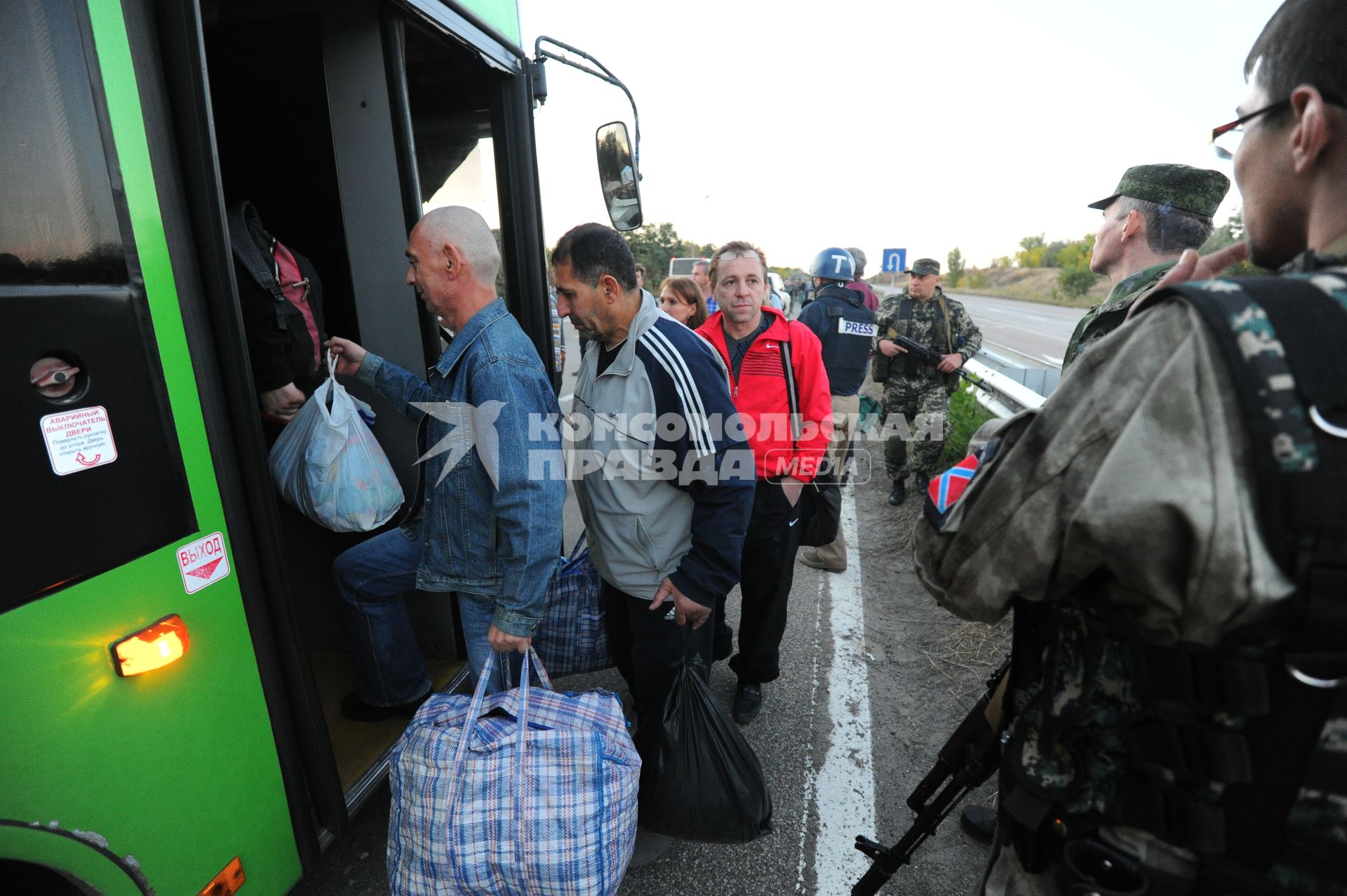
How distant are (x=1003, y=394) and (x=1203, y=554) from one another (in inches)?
230

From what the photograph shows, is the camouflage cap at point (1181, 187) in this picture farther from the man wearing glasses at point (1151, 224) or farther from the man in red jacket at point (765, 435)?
the man in red jacket at point (765, 435)

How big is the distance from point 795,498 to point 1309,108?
225cm

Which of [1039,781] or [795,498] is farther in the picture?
[795,498]

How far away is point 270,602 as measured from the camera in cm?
163

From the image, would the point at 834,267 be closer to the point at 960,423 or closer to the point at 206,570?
the point at 960,423

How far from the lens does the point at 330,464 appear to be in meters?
2.12

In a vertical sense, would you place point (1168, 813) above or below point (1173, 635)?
below

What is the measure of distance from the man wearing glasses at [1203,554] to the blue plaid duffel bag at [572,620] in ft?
5.30

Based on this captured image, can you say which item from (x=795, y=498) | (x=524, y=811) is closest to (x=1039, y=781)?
(x=524, y=811)

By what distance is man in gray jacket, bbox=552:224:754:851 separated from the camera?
6.79 ft

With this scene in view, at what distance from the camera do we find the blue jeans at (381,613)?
2551 mm

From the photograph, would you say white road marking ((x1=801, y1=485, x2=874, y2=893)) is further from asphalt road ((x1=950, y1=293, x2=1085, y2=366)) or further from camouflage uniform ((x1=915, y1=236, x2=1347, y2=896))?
asphalt road ((x1=950, y1=293, x2=1085, y2=366))

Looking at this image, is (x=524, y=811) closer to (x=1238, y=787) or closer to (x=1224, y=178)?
(x=1238, y=787)

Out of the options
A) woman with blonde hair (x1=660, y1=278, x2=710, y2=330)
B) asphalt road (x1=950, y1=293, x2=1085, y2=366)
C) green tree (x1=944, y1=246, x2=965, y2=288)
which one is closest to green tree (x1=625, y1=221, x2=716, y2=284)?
asphalt road (x1=950, y1=293, x2=1085, y2=366)
